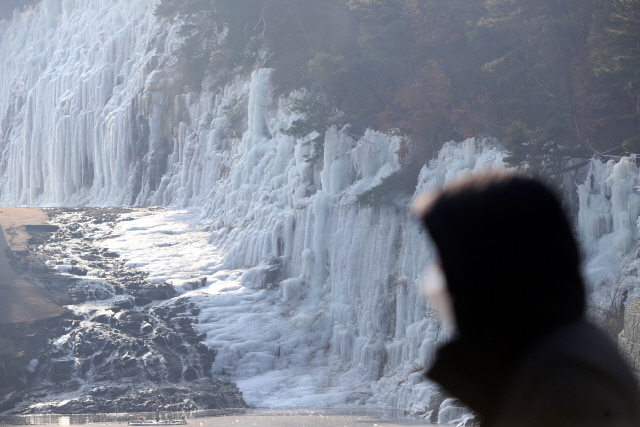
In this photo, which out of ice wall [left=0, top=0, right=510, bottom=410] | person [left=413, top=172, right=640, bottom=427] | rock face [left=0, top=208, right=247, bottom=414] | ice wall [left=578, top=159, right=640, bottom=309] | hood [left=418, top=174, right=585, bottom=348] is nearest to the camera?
person [left=413, top=172, right=640, bottom=427]

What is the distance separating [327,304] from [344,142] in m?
5.50

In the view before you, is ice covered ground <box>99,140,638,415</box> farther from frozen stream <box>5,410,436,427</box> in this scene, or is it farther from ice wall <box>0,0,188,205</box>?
ice wall <box>0,0,188,205</box>

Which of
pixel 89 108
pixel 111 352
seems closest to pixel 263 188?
pixel 111 352

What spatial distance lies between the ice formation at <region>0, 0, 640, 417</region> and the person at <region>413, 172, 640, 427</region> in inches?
25.4

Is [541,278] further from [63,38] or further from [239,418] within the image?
[63,38]

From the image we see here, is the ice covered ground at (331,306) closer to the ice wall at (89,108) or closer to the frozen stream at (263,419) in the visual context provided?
the frozen stream at (263,419)

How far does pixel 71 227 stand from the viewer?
3647cm

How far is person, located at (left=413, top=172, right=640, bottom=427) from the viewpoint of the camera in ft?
46.6

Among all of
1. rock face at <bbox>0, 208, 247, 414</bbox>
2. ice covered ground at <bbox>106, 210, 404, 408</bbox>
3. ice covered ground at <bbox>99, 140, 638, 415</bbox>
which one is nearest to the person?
ice covered ground at <bbox>99, 140, 638, 415</bbox>

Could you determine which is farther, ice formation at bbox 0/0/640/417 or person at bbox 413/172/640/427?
ice formation at bbox 0/0/640/417

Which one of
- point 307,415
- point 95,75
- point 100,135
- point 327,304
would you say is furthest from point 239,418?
point 95,75

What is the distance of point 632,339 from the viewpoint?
482 inches

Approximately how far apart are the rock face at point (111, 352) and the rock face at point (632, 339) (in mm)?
12376

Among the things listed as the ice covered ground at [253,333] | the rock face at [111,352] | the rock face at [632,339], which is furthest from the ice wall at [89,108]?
the rock face at [632,339]
